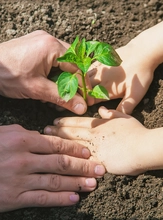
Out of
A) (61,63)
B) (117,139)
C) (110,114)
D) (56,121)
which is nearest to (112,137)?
(117,139)

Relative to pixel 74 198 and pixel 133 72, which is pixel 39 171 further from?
pixel 133 72

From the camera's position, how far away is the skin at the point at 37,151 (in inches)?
82.6

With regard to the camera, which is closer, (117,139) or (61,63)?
(117,139)

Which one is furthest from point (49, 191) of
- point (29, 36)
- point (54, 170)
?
point (29, 36)

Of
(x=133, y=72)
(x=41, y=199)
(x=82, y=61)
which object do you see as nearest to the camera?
(x=41, y=199)

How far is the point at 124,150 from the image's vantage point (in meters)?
2.17

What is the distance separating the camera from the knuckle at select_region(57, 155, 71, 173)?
7.04ft

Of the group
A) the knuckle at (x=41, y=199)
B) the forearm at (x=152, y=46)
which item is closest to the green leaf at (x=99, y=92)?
the forearm at (x=152, y=46)

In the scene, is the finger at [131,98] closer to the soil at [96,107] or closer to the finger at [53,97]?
the soil at [96,107]

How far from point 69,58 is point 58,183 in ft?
2.01

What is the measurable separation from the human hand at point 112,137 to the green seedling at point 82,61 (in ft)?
0.57

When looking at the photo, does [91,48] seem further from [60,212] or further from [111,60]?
[60,212]

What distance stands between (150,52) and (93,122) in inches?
19.9

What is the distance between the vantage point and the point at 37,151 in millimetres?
2189
